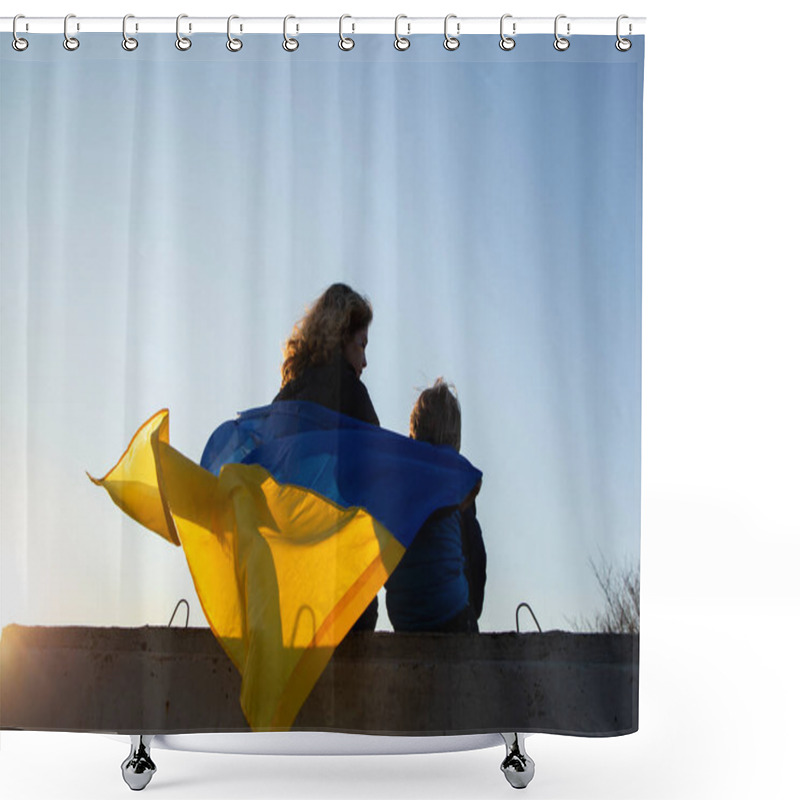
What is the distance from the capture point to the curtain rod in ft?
6.71

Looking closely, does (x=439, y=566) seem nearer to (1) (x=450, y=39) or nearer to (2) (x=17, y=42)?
(1) (x=450, y=39)

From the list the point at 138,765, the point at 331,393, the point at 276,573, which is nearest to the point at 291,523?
the point at 276,573

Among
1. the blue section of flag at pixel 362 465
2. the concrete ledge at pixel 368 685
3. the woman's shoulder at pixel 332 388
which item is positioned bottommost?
the concrete ledge at pixel 368 685

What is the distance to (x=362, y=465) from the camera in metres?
2.06

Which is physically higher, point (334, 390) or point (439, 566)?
point (334, 390)

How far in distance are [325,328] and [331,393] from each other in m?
0.13

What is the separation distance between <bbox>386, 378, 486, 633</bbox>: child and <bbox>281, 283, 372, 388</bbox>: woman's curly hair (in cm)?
20

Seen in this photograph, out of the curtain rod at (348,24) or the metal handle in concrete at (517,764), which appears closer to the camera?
the curtain rod at (348,24)

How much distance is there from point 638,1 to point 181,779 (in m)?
2.41

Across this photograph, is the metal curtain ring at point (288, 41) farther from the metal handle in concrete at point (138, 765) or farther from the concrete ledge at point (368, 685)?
the metal handle in concrete at point (138, 765)

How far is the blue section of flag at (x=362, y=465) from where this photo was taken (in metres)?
2.05

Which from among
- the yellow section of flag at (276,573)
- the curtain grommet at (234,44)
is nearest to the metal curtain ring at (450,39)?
the curtain grommet at (234,44)

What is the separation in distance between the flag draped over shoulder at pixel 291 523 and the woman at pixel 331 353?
30 millimetres

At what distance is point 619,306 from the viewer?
6.72 feet
